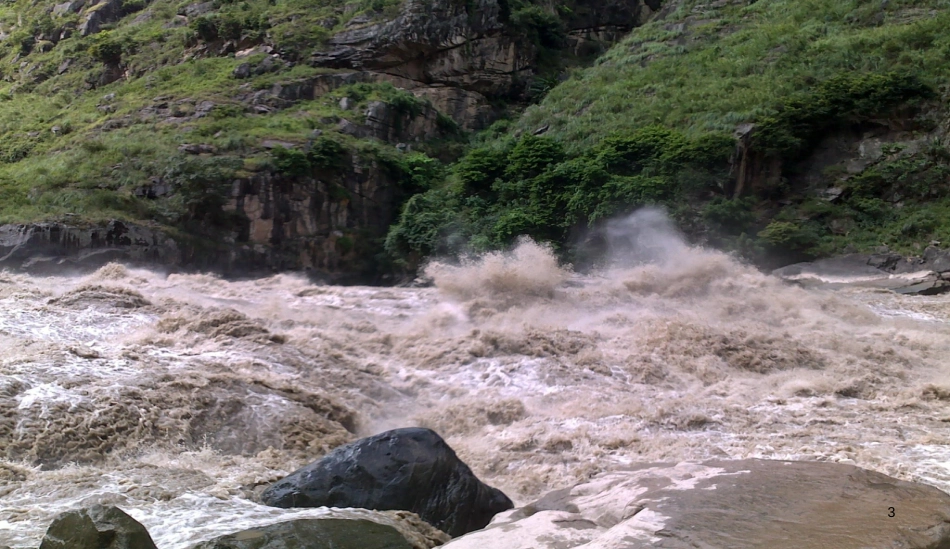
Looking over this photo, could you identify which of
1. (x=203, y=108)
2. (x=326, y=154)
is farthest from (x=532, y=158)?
(x=203, y=108)

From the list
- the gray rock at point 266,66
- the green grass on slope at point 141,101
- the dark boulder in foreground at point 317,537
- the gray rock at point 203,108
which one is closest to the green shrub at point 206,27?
the green grass on slope at point 141,101

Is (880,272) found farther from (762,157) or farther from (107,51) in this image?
(107,51)

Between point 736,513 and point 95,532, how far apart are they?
4702mm

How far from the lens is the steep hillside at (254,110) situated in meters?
27.0

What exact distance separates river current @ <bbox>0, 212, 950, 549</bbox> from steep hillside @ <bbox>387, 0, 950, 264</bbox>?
7.38 meters

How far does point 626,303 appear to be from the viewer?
61.3 feet

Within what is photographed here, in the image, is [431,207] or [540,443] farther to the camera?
[431,207]

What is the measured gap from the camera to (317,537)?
629cm

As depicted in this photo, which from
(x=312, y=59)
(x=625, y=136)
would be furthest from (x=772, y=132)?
(x=312, y=59)

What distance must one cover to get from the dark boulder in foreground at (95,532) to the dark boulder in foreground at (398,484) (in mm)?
2075

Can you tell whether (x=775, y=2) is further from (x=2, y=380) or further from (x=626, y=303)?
(x=2, y=380)

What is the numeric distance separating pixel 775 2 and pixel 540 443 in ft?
115

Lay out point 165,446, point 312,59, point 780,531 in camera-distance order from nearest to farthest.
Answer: point 780,531 → point 165,446 → point 312,59

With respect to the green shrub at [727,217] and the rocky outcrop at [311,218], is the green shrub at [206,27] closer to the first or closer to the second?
the rocky outcrop at [311,218]
